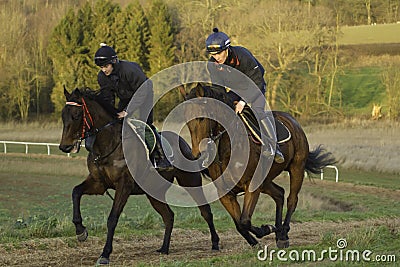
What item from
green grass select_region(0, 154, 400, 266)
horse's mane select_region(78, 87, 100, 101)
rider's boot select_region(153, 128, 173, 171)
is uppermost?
horse's mane select_region(78, 87, 100, 101)

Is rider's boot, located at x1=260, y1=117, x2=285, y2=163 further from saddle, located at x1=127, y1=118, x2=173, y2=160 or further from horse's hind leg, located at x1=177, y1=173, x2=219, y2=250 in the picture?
saddle, located at x1=127, y1=118, x2=173, y2=160

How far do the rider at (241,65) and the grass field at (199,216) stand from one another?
167 centimetres

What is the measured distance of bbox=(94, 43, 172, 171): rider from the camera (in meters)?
9.52

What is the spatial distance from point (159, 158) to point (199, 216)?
4552 millimetres

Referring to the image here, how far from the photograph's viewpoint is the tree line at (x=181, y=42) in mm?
50062

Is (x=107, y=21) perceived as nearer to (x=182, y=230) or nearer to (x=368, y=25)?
(x=368, y=25)

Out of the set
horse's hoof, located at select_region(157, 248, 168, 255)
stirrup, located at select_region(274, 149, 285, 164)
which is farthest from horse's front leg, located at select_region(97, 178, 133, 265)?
stirrup, located at select_region(274, 149, 285, 164)

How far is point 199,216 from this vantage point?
46.5 feet

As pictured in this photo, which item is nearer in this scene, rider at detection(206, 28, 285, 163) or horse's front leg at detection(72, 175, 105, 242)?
rider at detection(206, 28, 285, 163)

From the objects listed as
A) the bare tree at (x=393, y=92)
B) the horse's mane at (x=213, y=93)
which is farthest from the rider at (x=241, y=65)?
the bare tree at (x=393, y=92)

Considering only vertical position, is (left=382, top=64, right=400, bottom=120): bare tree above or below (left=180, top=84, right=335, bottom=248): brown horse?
below

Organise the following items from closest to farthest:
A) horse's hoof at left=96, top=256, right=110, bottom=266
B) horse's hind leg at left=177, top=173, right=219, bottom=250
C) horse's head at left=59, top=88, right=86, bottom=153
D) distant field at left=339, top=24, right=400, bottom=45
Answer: horse's hoof at left=96, top=256, right=110, bottom=266
horse's head at left=59, top=88, right=86, bottom=153
horse's hind leg at left=177, top=173, right=219, bottom=250
distant field at left=339, top=24, right=400, bottom=45

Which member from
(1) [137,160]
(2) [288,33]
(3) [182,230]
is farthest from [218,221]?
(2) [288,33]

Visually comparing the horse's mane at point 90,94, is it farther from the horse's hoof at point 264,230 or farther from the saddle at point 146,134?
the horse's hoof at point 264,230
